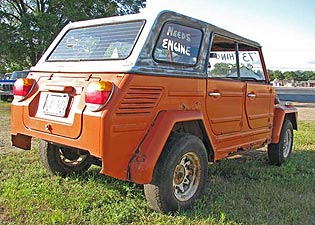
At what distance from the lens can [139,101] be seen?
A: 298cm

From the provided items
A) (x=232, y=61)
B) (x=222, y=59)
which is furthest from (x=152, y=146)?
(x=232, y=61)

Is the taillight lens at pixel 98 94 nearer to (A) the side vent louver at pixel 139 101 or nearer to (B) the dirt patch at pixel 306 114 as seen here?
(A) the side vent louver at pixel 139 101

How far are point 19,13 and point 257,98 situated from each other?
68.0ft

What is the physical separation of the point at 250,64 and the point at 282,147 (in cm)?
156

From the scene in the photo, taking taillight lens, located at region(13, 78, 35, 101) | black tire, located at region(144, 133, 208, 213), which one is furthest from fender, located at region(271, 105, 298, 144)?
taillight lens, located at region(13, 78, 35, 101)

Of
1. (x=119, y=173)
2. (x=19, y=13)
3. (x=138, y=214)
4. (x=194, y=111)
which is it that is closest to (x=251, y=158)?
(x=194, y=111)

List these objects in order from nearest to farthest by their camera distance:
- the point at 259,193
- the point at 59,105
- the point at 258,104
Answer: the point at 59,105, the point at 259,193, the point at 258,104

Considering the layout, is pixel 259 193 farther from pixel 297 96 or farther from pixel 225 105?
pixel 297 96

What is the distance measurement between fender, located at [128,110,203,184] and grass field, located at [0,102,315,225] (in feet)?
1.63

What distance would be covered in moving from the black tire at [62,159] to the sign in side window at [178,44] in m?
1.63

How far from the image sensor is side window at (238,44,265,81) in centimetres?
476

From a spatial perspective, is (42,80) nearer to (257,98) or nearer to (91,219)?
(91,219)

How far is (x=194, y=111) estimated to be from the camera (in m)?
3.48

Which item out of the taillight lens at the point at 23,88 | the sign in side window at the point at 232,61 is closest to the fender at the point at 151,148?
the sign in side window at the point at 232,61
